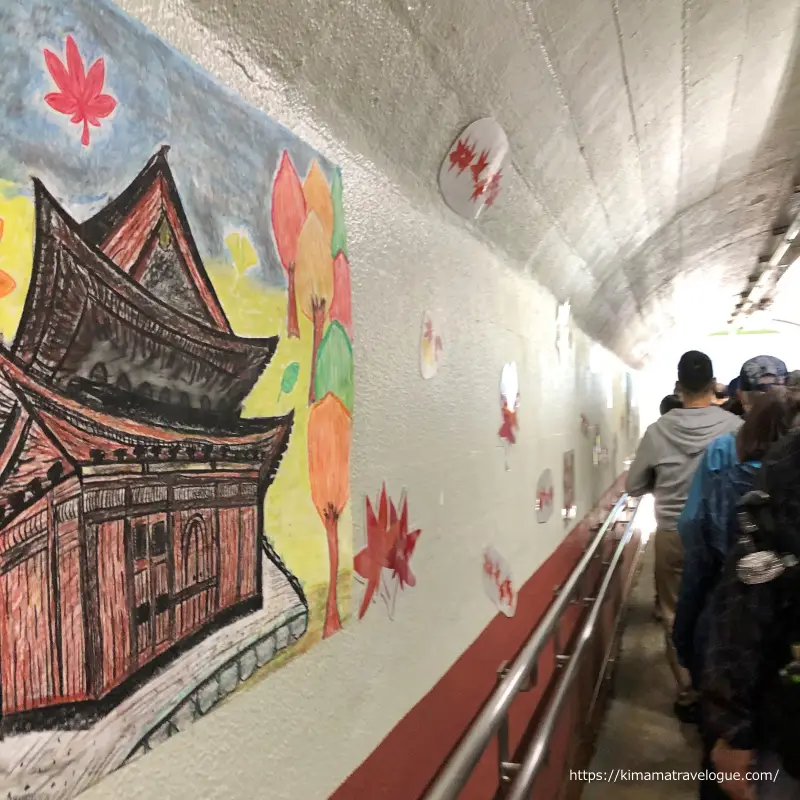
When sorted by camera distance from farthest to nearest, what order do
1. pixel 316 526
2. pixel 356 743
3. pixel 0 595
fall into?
pixel 356 743 → pixel 316 526 → pixel 0 595

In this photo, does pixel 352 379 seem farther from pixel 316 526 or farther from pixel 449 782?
pixel 449 782

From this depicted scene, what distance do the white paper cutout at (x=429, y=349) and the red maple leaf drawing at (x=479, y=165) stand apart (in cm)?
35

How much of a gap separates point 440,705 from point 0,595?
39.7 inches

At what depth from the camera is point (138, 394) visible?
0.57 meters

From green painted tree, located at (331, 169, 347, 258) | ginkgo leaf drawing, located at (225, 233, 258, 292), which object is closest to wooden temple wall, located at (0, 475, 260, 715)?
ginkgo leaf drawing, located at (225, 233, 258, 292)

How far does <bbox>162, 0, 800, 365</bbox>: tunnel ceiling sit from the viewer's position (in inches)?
34.7

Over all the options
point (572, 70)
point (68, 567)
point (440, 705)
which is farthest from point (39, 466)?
point (572, 70)

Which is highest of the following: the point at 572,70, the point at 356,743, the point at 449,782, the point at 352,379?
the point at 572,70

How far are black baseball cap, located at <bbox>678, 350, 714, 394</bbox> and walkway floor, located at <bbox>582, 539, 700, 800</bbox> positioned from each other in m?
1.53

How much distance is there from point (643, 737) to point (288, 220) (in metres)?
3.03

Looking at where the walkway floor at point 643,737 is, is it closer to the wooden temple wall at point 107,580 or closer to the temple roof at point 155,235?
the wooden temple wall at point 107,580

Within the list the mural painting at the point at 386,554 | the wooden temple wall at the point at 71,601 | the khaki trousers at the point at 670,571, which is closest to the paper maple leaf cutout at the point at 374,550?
the mural painting at the point at 386,554

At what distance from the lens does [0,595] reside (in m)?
0.45

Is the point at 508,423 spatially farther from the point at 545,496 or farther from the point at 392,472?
the point at 392,472
